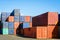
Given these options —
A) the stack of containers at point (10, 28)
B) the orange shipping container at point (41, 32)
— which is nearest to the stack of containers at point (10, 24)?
the stack of containers at point (10, 28)

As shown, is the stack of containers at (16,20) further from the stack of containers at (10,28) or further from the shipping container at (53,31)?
the shipping container at (53,31)

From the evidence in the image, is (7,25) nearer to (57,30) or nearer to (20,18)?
(20,18)

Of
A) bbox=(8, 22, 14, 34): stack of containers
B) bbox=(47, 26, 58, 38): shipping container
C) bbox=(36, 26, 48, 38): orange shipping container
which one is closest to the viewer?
bbox=(36, 26, 48, 38): orange shipping container

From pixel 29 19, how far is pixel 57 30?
15236 millimetres

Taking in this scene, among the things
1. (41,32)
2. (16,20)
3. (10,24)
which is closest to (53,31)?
(41,32)

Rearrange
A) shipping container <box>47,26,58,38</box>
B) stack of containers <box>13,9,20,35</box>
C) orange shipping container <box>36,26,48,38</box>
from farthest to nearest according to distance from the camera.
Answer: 1. stack of containers <box>13,9,20,35</box>
2. shipping container <box>47,26,58,38</box>
3. orange shipping container <box>36,26,48,38</box>

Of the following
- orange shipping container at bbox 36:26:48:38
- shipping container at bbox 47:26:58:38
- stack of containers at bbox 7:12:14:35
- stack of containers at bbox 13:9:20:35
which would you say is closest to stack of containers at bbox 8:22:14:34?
stack of containers at bbox 7:12:14:35

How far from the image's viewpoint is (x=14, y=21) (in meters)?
39.7

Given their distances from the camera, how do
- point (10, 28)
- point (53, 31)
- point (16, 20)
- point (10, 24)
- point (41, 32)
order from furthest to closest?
point (16, 20) < point (10, 24) < point (10, 28) < point (53, 31) < point (41, 32)

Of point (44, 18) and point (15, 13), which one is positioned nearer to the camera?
point (44, 18)

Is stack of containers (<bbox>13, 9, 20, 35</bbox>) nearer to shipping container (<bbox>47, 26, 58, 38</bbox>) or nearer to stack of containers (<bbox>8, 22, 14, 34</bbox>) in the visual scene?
stack of containers (<bbox>8, 22, 14, 34</bbox>)

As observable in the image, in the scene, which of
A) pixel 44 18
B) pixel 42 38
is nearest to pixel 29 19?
pixel 44 18

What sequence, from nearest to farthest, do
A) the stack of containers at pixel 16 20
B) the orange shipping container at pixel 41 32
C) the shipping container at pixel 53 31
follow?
1. the orange shipping container at pixel 41 32
2. the shipping container at pixel 53 31
3. the stack of containers at pixel 16 20

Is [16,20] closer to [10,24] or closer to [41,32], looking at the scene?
[10,24]
